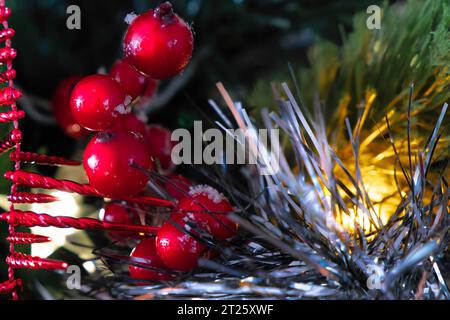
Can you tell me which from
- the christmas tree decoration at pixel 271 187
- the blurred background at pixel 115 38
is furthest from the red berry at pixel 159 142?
the blurred background at pixel 115 38

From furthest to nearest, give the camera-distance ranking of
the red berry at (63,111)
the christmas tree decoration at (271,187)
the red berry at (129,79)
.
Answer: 1. the red berry at (63,111)
2. the red berry at (129,79)
3. the christmas tree decoration at (271,187)

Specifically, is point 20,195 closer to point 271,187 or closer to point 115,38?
point 271,187

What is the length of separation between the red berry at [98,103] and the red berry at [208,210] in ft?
0.27

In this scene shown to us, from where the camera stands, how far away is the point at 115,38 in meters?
0.72

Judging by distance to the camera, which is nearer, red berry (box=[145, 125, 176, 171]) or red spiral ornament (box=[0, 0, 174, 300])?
red spiral ornament (box=[0, 0, 174, 300])

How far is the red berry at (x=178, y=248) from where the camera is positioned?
0.38 m

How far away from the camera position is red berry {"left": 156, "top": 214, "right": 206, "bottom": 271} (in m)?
0.38

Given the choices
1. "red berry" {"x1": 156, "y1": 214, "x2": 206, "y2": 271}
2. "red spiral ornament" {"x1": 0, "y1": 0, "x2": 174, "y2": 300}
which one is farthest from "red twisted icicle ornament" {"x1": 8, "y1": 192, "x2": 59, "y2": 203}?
"red berry" {"x1": 156, "y1": 214, "x2": 206, "y2": 271}

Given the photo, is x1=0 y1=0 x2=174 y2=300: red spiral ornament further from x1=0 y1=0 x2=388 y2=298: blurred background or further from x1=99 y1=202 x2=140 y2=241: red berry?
x1=0 y1=0 x2=388 y2=298: blurred background

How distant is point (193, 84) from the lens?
0.76m

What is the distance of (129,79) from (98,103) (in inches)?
3.0

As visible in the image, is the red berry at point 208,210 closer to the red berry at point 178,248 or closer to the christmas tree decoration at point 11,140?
the red berry at point 178,248
